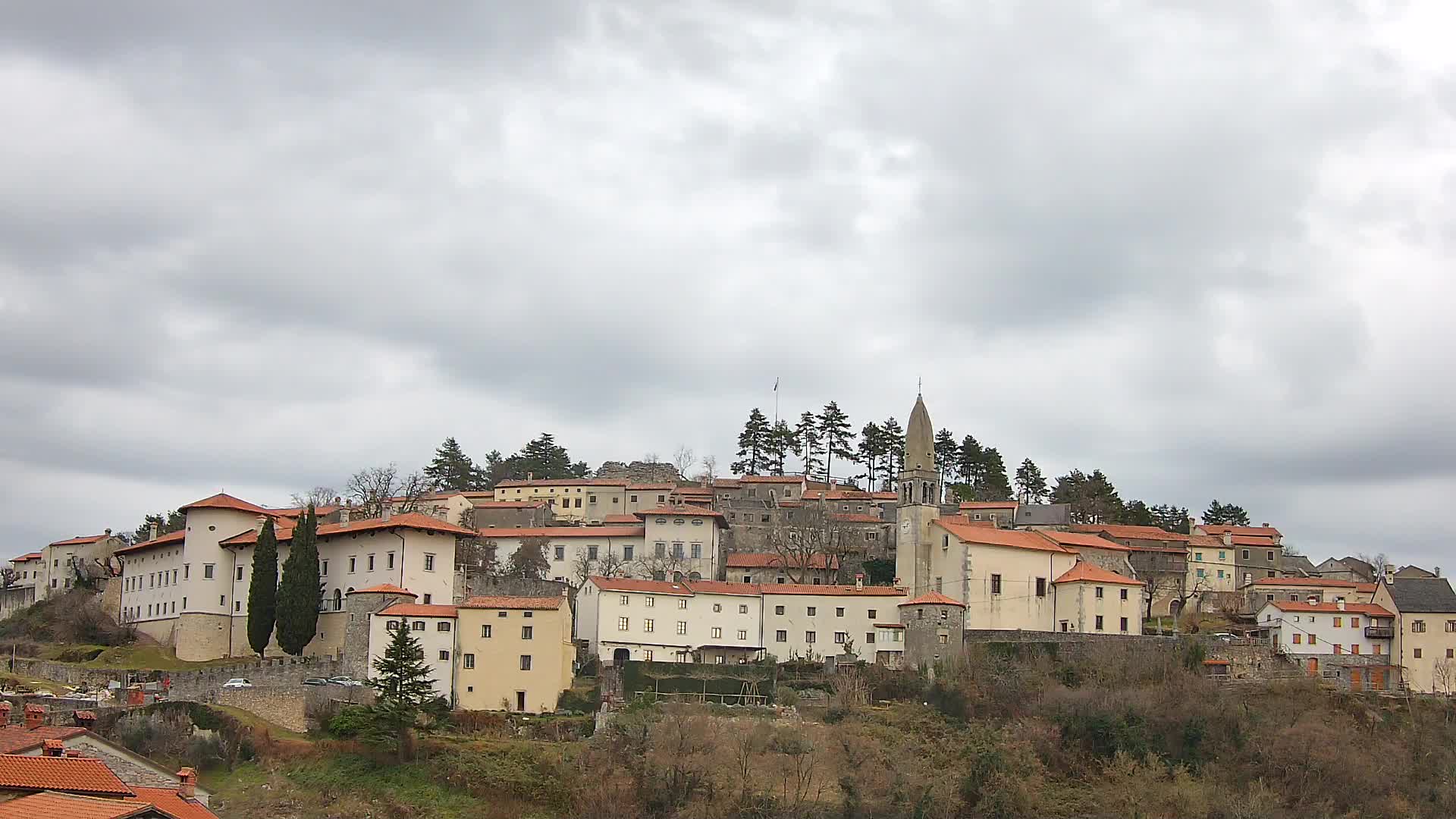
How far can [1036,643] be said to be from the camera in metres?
65.9

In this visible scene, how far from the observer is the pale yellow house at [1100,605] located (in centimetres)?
7138

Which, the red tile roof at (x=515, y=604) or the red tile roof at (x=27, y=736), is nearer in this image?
the red tile roof at (x=27, y=736)

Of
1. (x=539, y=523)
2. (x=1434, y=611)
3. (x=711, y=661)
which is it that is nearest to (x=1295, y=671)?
(x=1434, y=611)

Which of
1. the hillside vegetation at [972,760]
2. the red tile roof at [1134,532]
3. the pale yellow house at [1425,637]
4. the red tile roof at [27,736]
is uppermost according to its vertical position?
the red tile roof at [1134,532]

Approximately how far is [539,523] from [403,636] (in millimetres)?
39113

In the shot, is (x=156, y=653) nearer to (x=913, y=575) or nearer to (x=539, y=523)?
(x=539, y=523)

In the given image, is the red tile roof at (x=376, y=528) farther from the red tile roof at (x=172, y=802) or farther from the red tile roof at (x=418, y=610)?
the red tile roof at (x=172, y=802)

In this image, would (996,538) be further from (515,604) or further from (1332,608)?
(515,604)

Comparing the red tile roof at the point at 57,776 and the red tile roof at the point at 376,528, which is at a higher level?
the red tile roof at the point at 376,528

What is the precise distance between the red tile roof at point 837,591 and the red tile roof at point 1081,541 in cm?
1274

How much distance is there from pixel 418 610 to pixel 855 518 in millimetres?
36023

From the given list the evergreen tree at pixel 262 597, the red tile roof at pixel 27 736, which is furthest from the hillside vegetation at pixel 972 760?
the evergreen tree at pixel 262 597

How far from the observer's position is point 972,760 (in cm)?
5588

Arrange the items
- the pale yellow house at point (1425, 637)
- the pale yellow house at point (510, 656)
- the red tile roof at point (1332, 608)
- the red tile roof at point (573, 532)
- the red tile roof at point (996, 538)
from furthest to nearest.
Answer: the red tile roof at point (573, 532) < the red tile roof at point (996, 538) < the red tile roof at point (1332, 608) < the pale yellow house at point (1425, 637) < the pale yellow house at point (510, 656)
